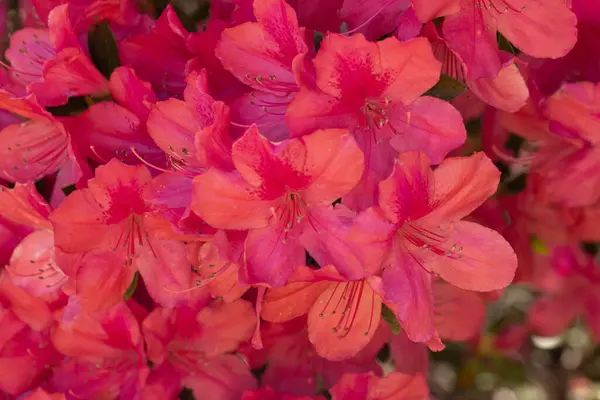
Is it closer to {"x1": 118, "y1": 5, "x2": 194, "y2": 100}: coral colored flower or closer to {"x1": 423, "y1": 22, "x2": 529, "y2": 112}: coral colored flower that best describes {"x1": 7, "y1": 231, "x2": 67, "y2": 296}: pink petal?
{"x1": 118, "y1": 5, "x2": 194, "y2": 100}: coral colored flower

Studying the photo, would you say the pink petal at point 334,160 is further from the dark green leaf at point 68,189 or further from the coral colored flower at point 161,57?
the dark green leaf at point 68,189

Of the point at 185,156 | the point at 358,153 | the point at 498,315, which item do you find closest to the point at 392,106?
the point at 358,153

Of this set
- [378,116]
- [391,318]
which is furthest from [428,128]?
[391,318]

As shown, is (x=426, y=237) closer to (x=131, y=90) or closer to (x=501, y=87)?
(x=501, y=87)

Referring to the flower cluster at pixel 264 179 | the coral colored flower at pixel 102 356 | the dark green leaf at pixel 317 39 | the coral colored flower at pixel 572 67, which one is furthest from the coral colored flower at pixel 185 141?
the coral colored flower at pixel 572 67

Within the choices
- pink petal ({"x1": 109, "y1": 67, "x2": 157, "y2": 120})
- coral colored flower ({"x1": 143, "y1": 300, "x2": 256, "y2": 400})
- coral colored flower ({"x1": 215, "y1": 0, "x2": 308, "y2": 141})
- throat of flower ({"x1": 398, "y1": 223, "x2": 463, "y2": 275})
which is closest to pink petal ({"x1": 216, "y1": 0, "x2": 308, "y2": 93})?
coral colored flower ({"x1": 215, "y1": 0, "x2": 308, "y2": 141})
